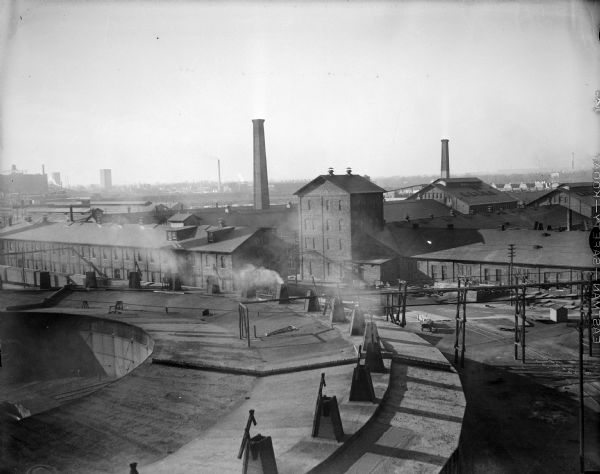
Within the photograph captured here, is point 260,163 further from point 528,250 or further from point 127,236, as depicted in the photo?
point 528,250

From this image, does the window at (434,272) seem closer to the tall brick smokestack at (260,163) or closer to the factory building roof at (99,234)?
the factory building roof at (99,234)

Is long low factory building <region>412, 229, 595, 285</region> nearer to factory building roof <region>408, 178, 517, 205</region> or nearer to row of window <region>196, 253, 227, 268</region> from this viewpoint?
row of window <region>196, 253, 227, 268</region>

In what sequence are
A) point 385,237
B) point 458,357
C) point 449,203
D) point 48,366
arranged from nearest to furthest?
point 458,357 < point 48,366 < point 385,237 < point 449,203

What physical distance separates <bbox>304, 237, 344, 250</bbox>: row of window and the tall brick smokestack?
53.5 feet

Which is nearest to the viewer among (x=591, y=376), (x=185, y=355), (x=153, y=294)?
(x=185, y=355)

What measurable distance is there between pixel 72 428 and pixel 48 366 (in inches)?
664

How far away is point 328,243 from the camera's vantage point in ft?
158

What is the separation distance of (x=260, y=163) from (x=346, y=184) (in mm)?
17071

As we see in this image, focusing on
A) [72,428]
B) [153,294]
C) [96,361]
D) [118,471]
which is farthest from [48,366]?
[118,471]

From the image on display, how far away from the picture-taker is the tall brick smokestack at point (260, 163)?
61.5 meters

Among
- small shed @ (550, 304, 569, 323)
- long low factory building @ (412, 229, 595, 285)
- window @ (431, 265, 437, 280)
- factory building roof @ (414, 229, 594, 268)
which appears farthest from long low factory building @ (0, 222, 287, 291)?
small shed @ (550, 304, 569, 323)

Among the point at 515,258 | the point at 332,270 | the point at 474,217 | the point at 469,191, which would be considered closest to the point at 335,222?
the point at 332,270

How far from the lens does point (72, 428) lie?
14.2 metres

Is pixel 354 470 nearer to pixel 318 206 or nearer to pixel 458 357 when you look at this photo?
pixel 458 357
